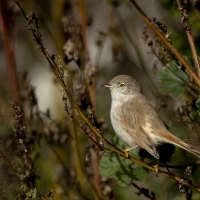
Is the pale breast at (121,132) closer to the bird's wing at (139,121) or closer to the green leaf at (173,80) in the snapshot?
the bird's wing at (139,121)

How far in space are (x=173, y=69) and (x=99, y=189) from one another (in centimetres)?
109

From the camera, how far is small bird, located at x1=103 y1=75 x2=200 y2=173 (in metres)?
3.18

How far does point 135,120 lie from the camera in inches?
136

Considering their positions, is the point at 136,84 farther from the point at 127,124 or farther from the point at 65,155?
the point at 65,155

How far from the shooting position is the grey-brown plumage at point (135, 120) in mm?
3188

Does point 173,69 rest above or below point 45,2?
below

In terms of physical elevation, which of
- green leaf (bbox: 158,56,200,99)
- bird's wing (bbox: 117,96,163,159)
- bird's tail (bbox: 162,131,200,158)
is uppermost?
green leaf (bbox: 158,56,200,99)

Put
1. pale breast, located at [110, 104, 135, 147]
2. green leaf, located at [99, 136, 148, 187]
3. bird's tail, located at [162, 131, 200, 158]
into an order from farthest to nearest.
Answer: pale breast, located at [110, 104, 135, 147], green leaf, located at [99, 136, 148, 187], bird's tail, located at [162, 131, 200, 158]

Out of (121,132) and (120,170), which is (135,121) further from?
(120,170)

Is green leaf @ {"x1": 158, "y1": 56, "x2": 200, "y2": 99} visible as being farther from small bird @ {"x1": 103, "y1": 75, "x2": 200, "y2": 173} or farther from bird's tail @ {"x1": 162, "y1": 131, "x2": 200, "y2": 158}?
bird's tail @ {"x1": 162, "y1": 131, "x2": 200, "y2": 158}

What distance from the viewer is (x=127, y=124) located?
3.40 meters

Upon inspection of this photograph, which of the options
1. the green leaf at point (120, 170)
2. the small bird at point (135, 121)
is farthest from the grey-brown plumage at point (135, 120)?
the green leaf at point (120, 170)

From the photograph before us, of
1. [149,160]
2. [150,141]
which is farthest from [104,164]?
[149,160]

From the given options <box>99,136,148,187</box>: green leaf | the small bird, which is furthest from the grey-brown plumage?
<box>99,136,148,187</box>: green leaf
